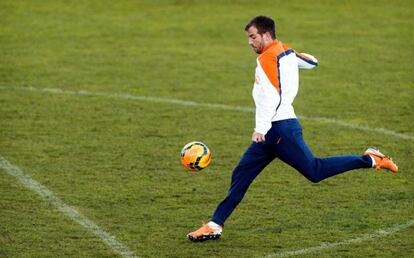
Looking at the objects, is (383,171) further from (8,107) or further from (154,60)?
(154,60)

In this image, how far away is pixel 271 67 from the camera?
9539 millimetres

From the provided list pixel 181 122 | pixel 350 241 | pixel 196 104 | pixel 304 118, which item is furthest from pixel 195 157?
pixel 196 104

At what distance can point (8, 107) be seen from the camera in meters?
15.9

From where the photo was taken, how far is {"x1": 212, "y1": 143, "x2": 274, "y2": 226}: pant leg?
10.0m

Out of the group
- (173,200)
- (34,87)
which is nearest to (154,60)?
(34,87)

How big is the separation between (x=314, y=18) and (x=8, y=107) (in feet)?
31.6

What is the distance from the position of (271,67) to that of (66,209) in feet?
10.2

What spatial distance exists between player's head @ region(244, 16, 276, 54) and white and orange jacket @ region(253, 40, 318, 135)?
6 cm

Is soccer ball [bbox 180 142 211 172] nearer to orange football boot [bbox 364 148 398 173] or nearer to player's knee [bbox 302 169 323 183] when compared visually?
player's knee [bbox 302 169 323 183]

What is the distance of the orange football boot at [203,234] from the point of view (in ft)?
32.9

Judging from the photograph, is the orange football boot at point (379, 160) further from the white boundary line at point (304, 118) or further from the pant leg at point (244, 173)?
the pant leg at point (244, 173)

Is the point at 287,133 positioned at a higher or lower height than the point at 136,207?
higher

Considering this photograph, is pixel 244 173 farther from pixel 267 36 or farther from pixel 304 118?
pixel 304 118

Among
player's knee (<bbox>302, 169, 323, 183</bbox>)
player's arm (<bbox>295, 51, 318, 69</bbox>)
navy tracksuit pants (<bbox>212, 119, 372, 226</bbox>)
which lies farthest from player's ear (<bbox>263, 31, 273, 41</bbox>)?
player's knee (<bbox>302, 169, 323, 183</bbox>)
